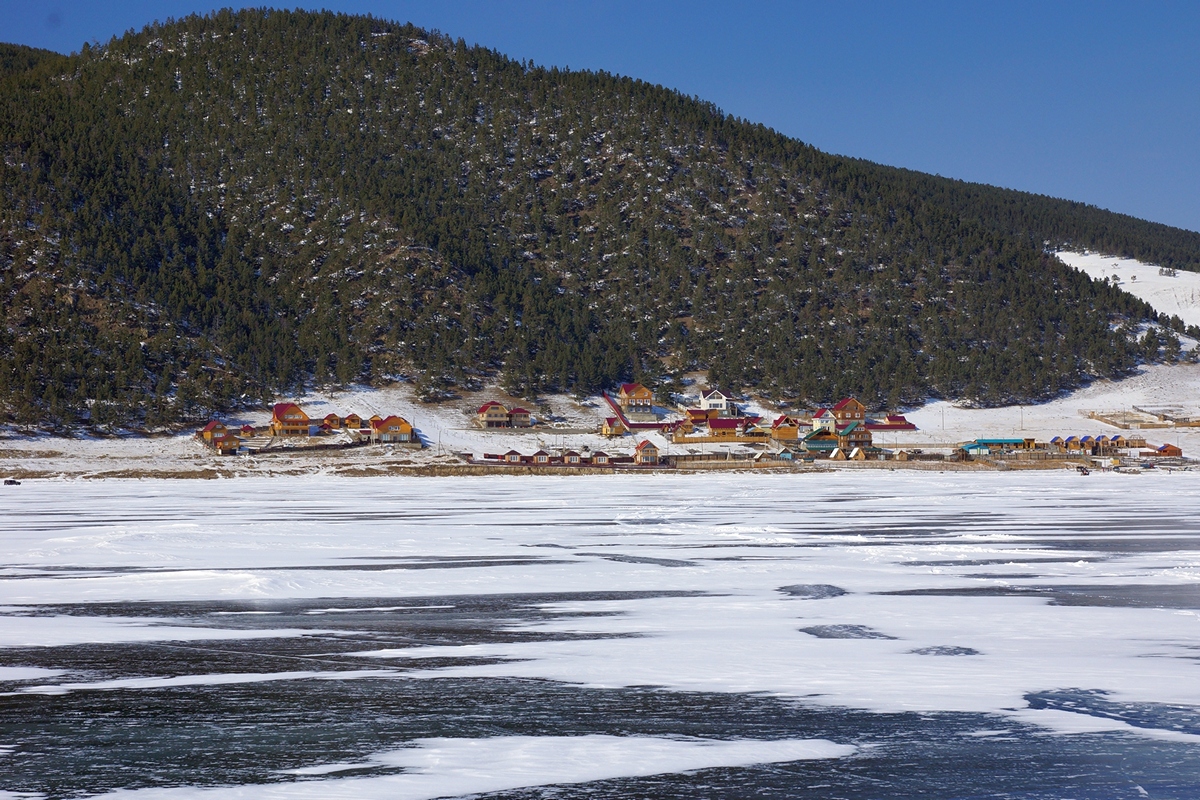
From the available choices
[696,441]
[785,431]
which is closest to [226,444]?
[696,441]

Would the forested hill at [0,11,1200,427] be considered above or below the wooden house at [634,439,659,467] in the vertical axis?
above

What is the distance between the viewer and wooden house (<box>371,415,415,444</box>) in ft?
313

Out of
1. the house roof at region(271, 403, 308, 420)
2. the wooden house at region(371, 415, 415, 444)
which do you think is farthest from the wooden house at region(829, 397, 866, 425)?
the house roof at region(271, 403, 308, 420)

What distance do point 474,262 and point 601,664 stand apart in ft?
472

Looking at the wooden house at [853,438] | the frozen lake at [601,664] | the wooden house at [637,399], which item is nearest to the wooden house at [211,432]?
the wooden house at [637,399]

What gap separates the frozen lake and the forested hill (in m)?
83.8

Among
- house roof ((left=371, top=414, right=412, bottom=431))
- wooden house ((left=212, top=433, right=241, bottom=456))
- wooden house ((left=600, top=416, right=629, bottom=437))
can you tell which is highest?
house roof ((left=371, top=414, right=412, bottom=431))

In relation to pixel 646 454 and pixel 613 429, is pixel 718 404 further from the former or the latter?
pixel 646 454

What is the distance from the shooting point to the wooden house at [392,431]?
95.5 metres

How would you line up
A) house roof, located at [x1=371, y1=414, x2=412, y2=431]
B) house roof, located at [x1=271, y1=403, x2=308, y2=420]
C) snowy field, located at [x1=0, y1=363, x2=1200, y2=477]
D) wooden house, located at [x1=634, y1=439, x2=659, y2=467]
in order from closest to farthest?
snowy field, located at [x1=0, y1=363, x2=1200, y2=477], wooden house, located at [x1=634, y1=439, x2=659, y2=467], house roof, located at [x1=371, y1=414, x2=412, y2=431], house roof, located at [x1=271, y1=403, x2=308, y2=420]

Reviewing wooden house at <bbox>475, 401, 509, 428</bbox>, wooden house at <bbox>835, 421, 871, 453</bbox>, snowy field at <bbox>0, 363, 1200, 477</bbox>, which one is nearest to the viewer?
snowy field at <bbox>0, 363, 1200, 477</bbox>

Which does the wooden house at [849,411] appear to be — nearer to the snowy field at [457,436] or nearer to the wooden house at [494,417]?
the snowy field at [457,436]

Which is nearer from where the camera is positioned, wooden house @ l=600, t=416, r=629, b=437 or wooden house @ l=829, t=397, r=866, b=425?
wooden house @ l=600, t=416, r=629, b=437

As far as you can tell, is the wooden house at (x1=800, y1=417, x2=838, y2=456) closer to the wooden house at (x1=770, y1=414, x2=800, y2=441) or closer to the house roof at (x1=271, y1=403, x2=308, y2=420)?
the wooden house at (x1=770, y1=414, x2=800, y2=441)
